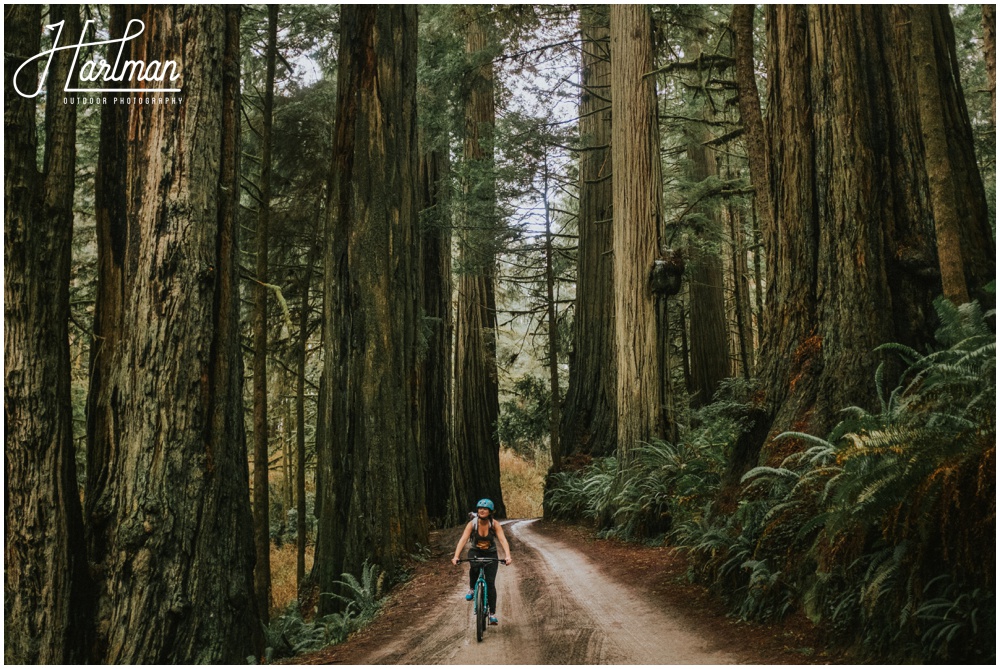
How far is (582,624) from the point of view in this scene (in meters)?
6.08

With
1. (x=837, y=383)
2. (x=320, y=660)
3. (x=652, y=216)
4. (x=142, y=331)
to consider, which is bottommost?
(x=320, y=660)

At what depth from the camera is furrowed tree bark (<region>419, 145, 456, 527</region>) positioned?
1588 centimetres

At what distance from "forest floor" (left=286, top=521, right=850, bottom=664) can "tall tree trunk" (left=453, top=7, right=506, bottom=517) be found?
8.64 meters

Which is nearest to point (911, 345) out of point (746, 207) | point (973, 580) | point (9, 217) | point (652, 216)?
point (973, 580)

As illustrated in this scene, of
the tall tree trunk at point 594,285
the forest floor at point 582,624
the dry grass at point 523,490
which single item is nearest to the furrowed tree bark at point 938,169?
the forest floor at point 582,624

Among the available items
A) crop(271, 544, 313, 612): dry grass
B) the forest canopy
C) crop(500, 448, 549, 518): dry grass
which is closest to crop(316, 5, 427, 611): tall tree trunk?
the forest canopy

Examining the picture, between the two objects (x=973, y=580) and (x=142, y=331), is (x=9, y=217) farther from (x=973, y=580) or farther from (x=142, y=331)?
(x=973, y=580)

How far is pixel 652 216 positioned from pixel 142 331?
8010 mm

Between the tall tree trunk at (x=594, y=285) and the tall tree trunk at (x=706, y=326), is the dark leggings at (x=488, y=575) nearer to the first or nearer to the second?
the tall tree trunk at (x=594, y=285)

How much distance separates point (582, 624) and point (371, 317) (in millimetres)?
4968

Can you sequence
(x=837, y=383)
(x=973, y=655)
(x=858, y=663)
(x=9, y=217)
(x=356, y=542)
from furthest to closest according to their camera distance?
(x=356, y=542)
(x=837, y=383)
(x=9, y=217)
(x=858, y=663)
(x=973, y=655)

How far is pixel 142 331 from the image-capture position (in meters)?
5.70

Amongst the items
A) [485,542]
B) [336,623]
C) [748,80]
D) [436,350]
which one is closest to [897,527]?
[485,542]

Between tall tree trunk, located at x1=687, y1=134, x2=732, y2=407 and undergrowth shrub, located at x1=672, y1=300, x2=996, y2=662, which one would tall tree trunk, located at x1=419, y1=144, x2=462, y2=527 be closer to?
tall tree trunk, located at x1=687, y1=134, x2=732, y2=407
